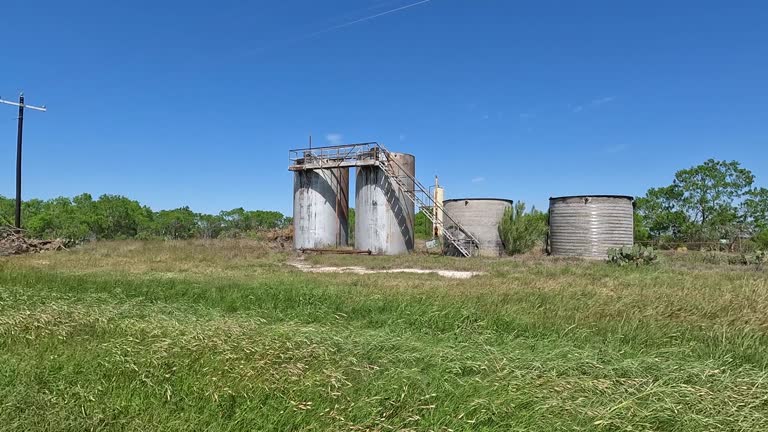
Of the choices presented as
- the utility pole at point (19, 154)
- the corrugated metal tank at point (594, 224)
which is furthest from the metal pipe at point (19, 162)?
the corrugated metal tank at point (594, 224)

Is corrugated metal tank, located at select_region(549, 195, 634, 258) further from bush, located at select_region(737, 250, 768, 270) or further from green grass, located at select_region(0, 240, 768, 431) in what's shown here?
green grass, located at select_region(0, 240, 768, 431)

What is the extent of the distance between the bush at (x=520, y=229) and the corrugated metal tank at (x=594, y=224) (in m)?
1.27

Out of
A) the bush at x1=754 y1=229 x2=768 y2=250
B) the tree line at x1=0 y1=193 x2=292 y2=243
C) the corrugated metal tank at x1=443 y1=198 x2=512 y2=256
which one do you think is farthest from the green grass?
the tree line at x1=0 y1=193 x2=292 y2=243

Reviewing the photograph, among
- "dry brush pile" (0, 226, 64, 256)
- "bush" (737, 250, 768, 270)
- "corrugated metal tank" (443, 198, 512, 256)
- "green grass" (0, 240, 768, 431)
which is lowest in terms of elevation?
"green grass" (0, 240, 768, 431)

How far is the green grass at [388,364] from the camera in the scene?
360cm

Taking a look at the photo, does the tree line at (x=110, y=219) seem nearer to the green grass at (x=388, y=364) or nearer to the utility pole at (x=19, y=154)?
the utility pole at (x=19, y=154)

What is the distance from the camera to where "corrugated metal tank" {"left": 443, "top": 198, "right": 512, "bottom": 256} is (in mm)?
25719

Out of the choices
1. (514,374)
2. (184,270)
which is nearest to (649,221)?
(184,270)

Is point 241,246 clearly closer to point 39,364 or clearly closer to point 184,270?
point 184,270

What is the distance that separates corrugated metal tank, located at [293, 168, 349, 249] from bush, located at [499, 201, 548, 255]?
10.4 metres

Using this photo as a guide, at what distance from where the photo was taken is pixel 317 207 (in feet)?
97.6

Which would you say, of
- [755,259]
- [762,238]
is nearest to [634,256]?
[755,259]

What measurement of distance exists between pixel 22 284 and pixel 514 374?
1059cm

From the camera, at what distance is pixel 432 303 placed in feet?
26.8
